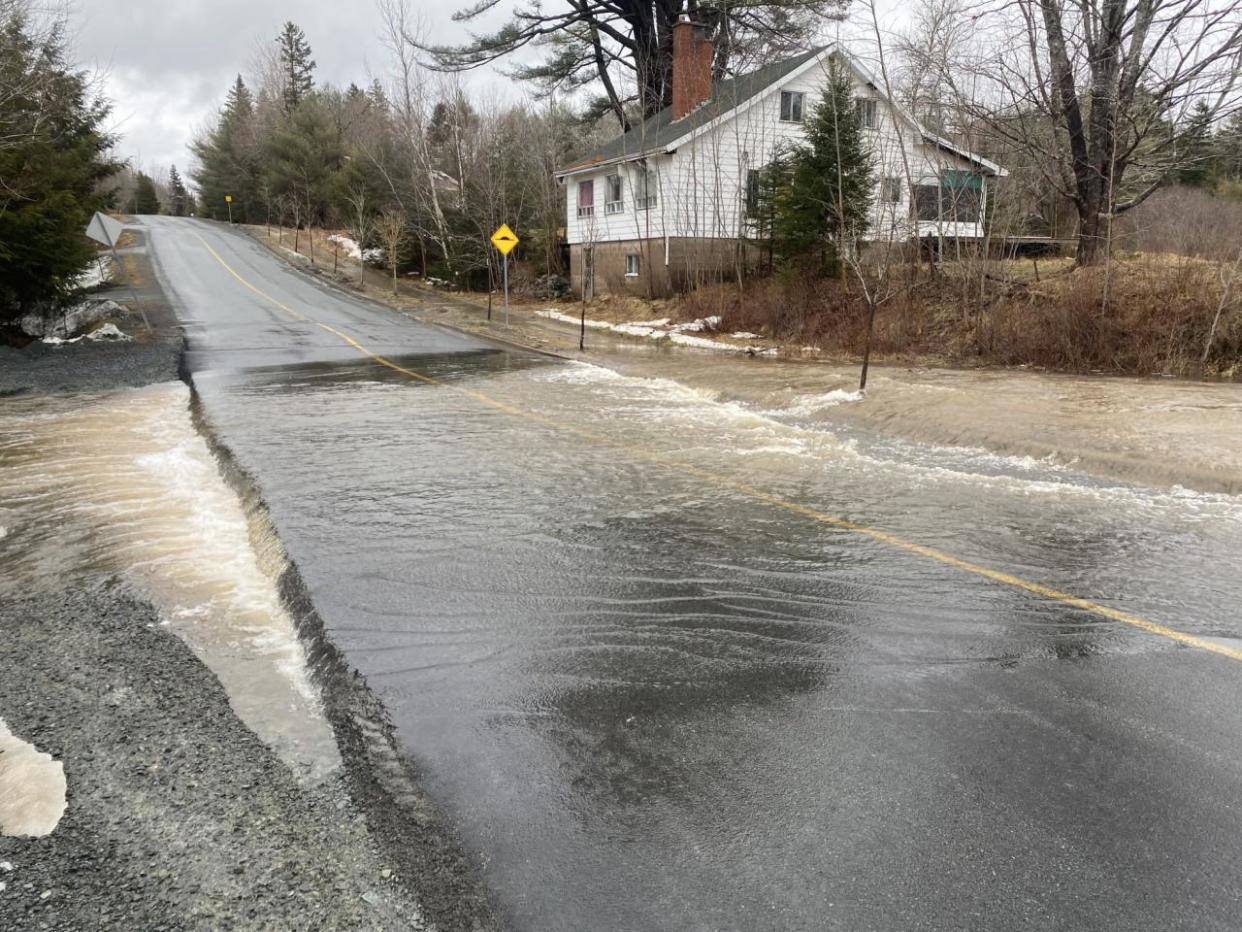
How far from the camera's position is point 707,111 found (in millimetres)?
30391

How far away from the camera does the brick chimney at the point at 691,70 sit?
33469 millimetres

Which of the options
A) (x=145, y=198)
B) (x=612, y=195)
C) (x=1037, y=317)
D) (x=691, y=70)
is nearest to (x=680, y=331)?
(x=1037, y=317)

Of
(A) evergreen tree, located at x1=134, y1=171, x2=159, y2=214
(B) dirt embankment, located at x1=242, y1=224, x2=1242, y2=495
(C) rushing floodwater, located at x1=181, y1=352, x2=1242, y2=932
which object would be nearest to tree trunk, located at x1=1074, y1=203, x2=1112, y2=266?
(B) dirt embankment, located at x1=242, y1=224, x2=1242, y2=495

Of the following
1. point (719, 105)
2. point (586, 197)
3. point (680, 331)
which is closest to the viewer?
point (680, 331)

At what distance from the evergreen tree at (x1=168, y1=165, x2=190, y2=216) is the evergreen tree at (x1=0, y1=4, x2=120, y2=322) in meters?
88.4

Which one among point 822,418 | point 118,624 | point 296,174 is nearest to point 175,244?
point 296,174

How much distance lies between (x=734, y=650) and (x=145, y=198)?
10427 centimetres

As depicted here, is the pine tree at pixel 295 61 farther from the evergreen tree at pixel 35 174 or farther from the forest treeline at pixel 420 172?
the evergreen tree at pixel 35 174

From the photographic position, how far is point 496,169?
4034 cm

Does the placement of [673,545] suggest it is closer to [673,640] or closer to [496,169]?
[673,640]

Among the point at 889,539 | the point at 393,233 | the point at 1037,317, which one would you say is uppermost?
the point at 393,233

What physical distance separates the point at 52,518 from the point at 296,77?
8860cm

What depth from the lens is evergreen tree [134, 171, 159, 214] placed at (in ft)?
295

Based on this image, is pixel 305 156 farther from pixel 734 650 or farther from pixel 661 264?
pixel 734 650
